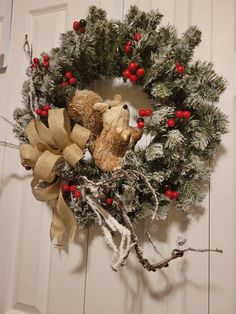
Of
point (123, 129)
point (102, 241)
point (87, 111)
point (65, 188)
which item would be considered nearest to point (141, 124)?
point (123, 129)

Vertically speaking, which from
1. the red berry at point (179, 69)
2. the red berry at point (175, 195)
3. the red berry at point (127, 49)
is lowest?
the red berry at point (175, 195)

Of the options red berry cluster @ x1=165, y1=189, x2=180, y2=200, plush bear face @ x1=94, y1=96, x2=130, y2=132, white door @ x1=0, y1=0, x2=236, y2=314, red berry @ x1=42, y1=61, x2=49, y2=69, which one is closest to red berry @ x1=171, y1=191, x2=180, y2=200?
red berry cluster @ x1=165, y1=189, x2=180, y2=200

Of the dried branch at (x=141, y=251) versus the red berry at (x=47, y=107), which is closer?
the dried branch at (x=141, y=251)

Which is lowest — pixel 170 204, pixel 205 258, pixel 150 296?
pixel 150 296

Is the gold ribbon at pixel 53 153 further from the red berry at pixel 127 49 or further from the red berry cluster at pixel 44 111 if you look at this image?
the red berry at pixel 127 49

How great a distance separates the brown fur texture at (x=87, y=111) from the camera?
812 mm

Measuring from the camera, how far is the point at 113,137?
2.55 feet

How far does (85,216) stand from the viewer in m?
0.83

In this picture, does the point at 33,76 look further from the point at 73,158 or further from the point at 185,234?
the point at 185,234

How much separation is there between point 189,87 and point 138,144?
23 centimetres

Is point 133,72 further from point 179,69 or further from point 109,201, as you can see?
point 109,201

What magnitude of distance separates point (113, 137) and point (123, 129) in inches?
1.3

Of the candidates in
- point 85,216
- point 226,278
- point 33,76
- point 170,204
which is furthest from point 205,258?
point 33,76

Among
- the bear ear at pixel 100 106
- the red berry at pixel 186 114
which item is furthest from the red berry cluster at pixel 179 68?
the bear ear at pixel 100 106
